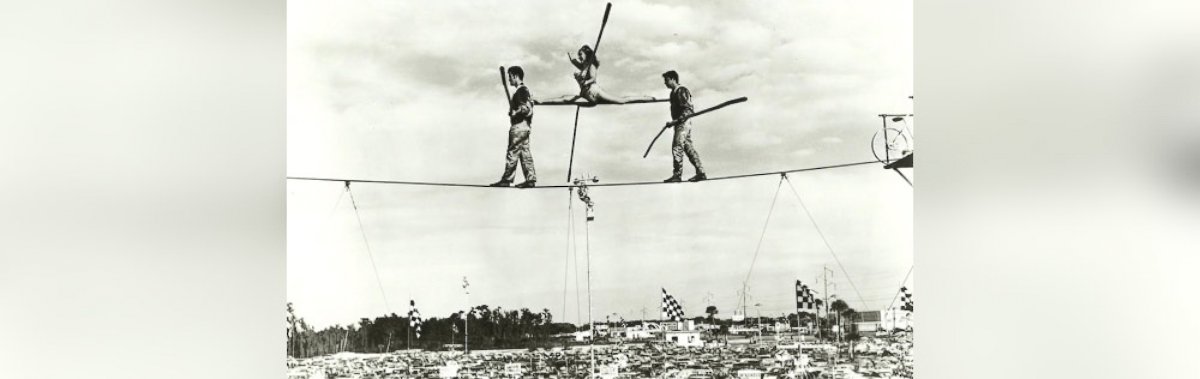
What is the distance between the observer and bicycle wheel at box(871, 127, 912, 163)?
7.57ft

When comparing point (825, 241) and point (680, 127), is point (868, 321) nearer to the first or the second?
point (825, 241)

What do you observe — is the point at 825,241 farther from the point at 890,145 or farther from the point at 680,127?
the point at 680,127

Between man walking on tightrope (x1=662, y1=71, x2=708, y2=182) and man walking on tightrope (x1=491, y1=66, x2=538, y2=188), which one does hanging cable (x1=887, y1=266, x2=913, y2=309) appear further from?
man walking on tightrope (x1=491, y1=66, x2=538, y2=188)

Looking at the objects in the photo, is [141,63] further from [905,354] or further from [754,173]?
[905,354]

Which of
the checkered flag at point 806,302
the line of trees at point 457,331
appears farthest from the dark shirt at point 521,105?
the checkered flag at point 806,302

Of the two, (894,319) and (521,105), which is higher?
(521,105)

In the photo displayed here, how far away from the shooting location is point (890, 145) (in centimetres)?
232

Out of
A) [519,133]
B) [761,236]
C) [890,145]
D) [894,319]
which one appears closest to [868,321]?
[894,319]

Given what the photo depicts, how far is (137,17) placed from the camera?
5.88 feet

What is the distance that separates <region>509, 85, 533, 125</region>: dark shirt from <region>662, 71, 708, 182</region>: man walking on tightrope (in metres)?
0.36

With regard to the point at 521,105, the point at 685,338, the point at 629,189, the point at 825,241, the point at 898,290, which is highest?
the point at 521,105

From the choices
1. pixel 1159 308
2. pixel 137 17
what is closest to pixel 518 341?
pixel 137 17

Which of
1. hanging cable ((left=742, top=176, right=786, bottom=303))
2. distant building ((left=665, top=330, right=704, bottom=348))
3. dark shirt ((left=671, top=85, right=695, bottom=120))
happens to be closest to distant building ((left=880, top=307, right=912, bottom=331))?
hanging cable ((left=742, top=176, right=786, bottom=303))

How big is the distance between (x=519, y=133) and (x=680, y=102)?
1.41 feet
